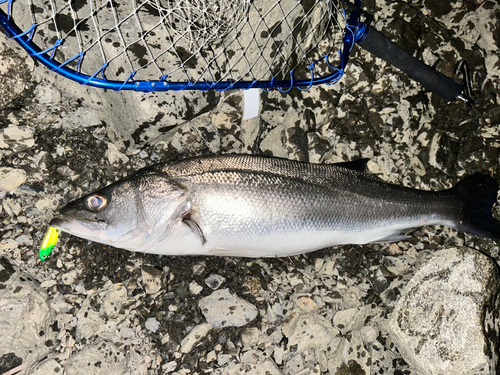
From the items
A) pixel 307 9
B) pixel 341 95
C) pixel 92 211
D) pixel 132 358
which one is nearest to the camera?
pixel 92 211

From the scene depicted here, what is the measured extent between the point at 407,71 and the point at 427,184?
3.66ft

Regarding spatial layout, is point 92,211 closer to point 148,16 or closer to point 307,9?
point 148,16

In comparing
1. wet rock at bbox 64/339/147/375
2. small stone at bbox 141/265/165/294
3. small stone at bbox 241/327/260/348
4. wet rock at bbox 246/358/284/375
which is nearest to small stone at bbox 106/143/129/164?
small stone at bbox 141/265/165/294

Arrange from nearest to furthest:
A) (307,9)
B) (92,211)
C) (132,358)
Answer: (92,211) → (132,358) → (307,9)

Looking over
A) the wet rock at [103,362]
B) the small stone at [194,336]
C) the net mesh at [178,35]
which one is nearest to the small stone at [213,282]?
the small stone at [194,336]

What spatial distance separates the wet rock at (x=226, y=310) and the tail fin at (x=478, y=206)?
2079 millimetres

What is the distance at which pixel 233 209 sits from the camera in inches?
108

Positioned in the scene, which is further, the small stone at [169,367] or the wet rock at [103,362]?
the small stone at [169,367]

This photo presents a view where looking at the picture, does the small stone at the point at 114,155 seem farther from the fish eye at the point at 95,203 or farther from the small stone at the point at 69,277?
the small stone at the point at 69,277

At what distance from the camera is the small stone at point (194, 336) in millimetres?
2973

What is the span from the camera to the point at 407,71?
334cm

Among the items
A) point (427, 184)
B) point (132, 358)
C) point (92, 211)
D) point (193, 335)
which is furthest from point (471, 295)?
point (92, 211)

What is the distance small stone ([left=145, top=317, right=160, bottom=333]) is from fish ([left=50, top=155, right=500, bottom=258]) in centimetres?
61

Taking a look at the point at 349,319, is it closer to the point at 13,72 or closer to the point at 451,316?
the point at 451,316
